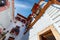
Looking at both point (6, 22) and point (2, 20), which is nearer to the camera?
point (2, 20)

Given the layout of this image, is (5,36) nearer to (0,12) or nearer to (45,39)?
(0,12)

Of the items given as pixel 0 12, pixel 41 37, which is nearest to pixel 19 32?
pixel 0 12

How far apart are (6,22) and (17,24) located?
5.25ft

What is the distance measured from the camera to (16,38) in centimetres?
1213

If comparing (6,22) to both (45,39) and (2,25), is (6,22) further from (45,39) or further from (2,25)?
(45,39)

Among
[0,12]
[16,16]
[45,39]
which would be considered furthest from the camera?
[16,16]

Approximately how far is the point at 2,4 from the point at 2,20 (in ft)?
4.15

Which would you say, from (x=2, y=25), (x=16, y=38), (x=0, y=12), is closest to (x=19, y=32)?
(x=16, y=38)

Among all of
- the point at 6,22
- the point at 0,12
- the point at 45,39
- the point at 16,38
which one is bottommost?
the point at 16,38

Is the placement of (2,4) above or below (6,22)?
above

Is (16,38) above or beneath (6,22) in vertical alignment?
beneath

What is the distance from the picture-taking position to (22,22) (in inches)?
578

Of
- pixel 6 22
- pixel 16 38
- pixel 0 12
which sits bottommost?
pixel 16 38

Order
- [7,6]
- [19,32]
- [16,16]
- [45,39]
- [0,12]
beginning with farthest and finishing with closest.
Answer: [16,16] < [19,32] < [7,6] < [0,12] < [45,39]
